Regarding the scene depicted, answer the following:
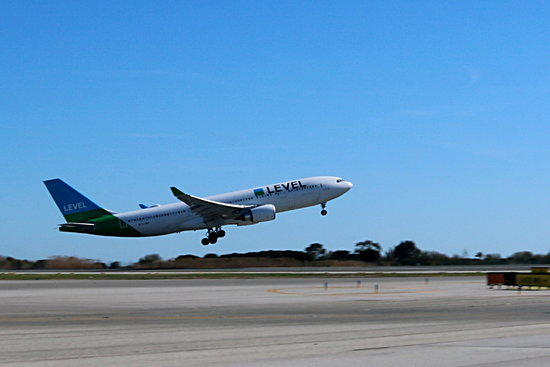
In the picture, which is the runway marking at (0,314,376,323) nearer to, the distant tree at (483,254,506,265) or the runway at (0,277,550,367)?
the runway at (0,277,550,367)

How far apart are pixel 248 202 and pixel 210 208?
379 cm

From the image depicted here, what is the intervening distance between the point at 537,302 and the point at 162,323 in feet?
47.6

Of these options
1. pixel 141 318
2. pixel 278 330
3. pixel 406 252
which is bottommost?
pixel 278 330

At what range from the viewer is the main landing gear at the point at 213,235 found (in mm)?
81250

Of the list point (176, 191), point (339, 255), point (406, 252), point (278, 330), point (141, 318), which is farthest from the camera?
point (406, 252)

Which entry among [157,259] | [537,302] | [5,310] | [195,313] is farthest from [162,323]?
[157,259]

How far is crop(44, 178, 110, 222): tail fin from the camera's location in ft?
264

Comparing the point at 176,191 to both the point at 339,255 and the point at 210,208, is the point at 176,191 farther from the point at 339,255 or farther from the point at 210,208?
the point at 339,255

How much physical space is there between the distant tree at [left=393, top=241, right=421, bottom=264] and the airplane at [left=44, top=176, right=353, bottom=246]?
16.4 metres

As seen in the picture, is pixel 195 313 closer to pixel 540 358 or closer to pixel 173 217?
pixel 540 358

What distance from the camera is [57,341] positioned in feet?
58.0

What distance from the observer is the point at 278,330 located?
19.9 metres

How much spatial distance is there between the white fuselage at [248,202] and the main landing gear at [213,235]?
2.83 feet

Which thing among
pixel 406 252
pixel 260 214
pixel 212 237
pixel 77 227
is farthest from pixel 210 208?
pixel 406 252
